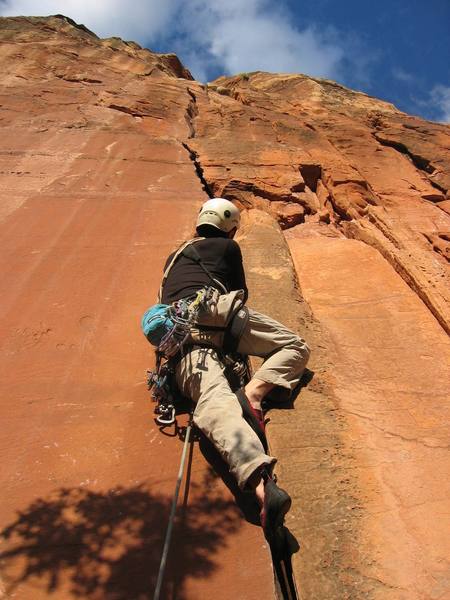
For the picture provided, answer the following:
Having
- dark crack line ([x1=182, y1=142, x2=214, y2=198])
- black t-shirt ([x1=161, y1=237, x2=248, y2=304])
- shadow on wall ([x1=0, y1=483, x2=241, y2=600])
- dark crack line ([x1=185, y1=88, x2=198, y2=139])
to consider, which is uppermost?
dark crack line ([x1=185, y1=88, x2=198, y2=139])

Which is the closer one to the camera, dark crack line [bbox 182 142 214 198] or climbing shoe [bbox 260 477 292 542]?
climbing shoe [bbox 260 477 292 542]

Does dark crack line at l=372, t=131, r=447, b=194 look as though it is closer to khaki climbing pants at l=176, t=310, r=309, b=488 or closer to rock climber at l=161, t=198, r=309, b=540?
rock climber at l=161, t=198, r=309, b=540

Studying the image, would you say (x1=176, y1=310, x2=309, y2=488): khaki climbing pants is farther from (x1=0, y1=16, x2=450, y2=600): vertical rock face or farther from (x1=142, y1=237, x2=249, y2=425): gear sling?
(x1=0, y1=16, x2=450, y2=600): vertical rock face

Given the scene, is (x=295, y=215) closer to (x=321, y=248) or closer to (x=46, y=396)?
(x=321, y=248)

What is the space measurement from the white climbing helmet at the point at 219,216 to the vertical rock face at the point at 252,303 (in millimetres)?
869

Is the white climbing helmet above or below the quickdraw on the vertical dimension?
above

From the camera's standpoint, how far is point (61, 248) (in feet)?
18.8

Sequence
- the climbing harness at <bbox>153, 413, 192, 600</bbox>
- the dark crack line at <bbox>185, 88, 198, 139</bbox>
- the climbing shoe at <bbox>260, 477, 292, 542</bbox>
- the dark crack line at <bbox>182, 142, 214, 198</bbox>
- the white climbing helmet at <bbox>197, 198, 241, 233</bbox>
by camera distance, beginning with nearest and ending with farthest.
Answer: the climbing harness at <bbox>153, 413, 192, 600</bbox> < the climbing shoe at <bbox>260, 477, 292, 542</bbox> < the white climbing helmet at <bbox>197, 198, 241, 233</bbox> < the dark crack line at <bbox>182, 142, 214, 198</bbox> < the dark crack line at <bbox>185, 88, 198, 139</bbox>

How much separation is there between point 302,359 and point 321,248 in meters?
3.21

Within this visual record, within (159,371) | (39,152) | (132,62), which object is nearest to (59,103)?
(39,152)

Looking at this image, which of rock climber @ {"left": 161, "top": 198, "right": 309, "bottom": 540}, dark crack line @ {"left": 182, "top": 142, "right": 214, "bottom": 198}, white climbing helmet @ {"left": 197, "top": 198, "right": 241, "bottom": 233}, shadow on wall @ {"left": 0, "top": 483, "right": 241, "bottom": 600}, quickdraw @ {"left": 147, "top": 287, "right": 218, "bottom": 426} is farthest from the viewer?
dark crack line @ {"left": 182, "top": 142, "right": 214, "bottom": 198}

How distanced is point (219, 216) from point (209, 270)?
73cm

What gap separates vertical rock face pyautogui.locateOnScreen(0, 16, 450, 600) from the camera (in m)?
2.45

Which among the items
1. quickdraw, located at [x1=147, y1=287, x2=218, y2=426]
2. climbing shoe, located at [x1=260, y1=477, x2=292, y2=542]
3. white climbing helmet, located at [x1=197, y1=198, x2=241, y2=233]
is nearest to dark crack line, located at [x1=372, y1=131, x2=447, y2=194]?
white climbing helmet, located at [x1=197, y1=198, x2=241, y2=233]
